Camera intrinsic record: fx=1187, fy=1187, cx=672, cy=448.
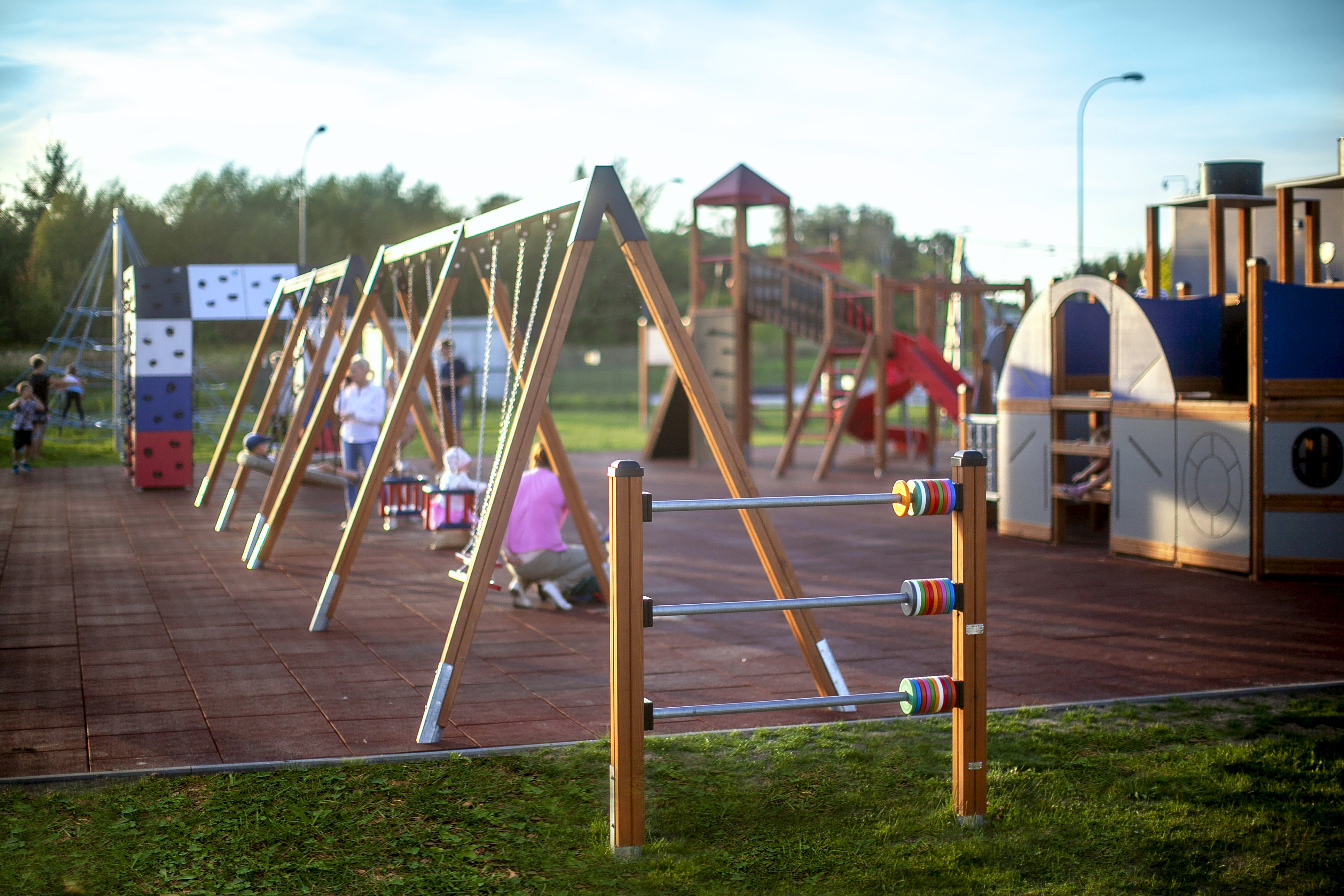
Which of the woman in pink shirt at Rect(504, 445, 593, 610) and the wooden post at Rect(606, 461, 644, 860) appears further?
the woman in pink shirt at Rect(504, 445, 593, 610)

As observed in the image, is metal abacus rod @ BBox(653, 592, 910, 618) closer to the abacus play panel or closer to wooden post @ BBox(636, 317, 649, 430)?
the abacus play panel

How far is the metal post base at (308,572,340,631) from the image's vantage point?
7555 mm

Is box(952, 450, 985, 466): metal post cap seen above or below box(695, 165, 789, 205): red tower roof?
below

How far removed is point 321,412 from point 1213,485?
281 inches

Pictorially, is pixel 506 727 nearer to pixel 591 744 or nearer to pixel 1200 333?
pixel 591 744

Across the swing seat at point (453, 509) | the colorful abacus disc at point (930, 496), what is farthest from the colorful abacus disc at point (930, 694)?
the swing seat at point (453, 509)

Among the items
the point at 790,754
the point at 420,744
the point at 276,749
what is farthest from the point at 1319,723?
the point at 276,749

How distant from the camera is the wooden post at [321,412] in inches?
361

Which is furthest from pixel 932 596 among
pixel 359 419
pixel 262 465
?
pixel 262 465

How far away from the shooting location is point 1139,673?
252 inches

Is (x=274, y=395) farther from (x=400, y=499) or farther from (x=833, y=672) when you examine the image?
(x=833, y=672)

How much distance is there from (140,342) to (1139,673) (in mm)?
14485

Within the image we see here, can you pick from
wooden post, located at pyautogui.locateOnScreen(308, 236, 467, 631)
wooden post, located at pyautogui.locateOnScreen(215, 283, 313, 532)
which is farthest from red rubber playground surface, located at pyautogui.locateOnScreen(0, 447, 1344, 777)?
wooden post, located at pyautogui.locateOnScreen(215, 283, 313, 532)

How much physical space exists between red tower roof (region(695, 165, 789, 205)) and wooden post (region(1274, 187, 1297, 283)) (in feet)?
37.7
